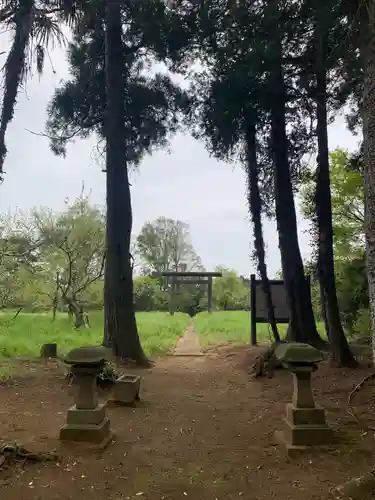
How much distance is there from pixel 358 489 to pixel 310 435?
3.12ft

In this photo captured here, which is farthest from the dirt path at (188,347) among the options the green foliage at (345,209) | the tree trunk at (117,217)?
the green foliage at (345,209)

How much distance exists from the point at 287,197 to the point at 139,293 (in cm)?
1639

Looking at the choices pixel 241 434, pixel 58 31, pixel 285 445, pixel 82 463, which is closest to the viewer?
pixel 82 463

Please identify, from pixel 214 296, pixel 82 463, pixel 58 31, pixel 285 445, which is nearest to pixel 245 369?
pixel 285 445

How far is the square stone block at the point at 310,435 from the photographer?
385 centimetres

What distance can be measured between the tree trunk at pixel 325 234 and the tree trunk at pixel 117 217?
3369 millimetres

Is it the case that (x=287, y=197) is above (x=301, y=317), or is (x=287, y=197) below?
above

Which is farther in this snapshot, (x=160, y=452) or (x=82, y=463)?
(x=160, y=452)

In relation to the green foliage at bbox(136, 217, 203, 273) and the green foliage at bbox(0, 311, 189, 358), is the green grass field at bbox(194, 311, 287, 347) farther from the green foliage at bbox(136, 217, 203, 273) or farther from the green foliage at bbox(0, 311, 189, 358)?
the green foliage at bbox(136, 217, 203, 273)

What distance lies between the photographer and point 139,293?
965 inches

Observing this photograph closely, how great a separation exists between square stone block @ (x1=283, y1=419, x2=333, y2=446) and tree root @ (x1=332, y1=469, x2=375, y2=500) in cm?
84

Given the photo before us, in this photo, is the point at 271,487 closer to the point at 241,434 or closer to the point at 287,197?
the point at 241,434

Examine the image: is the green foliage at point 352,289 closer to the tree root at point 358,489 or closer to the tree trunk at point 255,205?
the tree trunk at point 255,205

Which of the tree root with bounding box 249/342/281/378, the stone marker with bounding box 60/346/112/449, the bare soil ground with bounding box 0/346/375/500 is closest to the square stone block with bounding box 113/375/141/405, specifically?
the bare soil ground with bounding box 0/346/375/500
